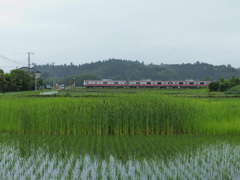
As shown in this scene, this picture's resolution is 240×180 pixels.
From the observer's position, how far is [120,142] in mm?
8766

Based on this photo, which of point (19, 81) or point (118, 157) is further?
point (19, 81)

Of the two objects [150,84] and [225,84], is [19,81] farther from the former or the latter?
[225,84]

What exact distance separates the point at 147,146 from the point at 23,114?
219 inches

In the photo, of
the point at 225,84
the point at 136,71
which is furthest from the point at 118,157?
the point at 136,71

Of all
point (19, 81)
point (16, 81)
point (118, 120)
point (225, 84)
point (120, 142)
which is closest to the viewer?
point (120, 142)

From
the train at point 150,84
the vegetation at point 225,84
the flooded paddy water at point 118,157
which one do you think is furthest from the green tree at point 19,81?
the flooded paddy water at point 118,157

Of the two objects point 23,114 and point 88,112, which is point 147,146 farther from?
point 23,114

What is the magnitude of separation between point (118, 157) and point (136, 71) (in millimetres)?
132117

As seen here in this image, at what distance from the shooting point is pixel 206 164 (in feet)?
21.6

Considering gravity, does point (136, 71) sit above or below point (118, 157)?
above

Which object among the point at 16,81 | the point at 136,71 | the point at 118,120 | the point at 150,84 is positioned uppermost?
the point at 136,71

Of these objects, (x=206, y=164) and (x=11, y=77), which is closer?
(x=206, y=164)

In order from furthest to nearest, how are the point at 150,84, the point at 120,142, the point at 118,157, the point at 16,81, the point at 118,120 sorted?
the point at 150,84
the point at 16,81
the point at 118,120
the point at 120,142
the point at 118,157

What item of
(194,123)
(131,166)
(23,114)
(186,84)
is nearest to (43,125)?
(23,114)
